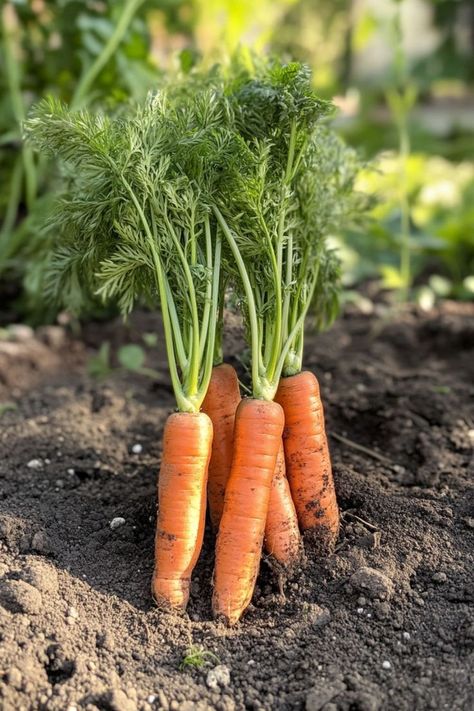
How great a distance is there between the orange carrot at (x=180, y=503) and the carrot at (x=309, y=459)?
0.30 m

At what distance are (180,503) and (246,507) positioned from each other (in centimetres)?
19

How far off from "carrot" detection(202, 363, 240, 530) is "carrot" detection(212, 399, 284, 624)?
0.61ft

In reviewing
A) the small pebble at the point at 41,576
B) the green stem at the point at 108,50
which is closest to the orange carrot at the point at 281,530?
the small pebble at the point at 41,576

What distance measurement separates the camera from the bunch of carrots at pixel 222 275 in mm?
2320

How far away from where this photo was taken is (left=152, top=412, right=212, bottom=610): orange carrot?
2307 mm

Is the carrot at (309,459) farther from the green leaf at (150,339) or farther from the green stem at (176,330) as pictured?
the green leaf at (150,339)

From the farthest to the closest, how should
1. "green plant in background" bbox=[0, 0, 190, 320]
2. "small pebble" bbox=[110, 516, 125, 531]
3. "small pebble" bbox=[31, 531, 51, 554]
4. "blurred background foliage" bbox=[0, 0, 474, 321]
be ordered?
"green plant in background" bbox=[0, 0, 190, 320] < "blurred background foliage" bbox=[0, 0, 474, 321] < "small pebble" bbox=[110, 516, 125, 531] < "small pebble" bbox=[31, 531, 51, 554]

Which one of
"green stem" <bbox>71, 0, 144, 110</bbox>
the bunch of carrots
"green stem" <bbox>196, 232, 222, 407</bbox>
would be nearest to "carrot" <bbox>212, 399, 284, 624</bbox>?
the bunch of carrots

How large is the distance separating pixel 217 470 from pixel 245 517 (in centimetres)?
27

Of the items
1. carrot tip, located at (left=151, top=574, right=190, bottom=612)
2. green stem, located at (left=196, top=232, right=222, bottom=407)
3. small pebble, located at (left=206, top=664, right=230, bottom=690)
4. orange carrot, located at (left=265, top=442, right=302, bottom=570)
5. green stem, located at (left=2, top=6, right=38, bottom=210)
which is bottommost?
small pebble, located at (left=206, top=664, right=230, bottom=690)

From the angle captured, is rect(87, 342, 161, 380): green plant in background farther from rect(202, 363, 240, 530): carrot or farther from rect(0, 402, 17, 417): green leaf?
rect(202, 363, 240, 530): carrot

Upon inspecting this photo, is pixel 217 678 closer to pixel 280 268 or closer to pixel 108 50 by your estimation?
pixel 280 268

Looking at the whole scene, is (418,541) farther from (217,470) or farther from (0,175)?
(0,175)

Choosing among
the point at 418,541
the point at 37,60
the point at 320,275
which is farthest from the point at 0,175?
the point at 418,541
